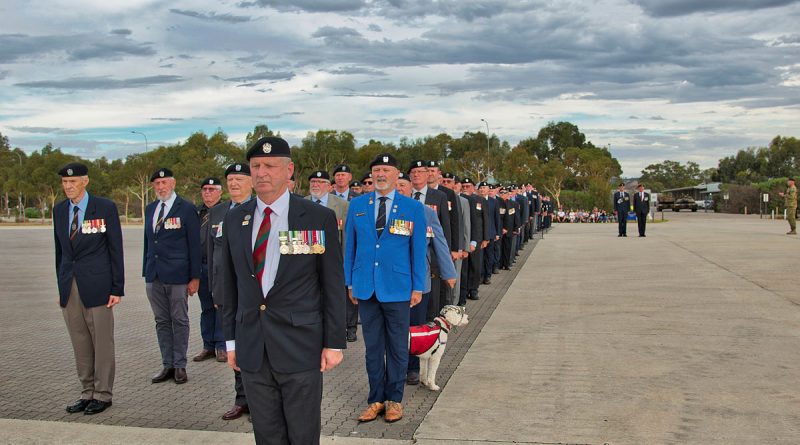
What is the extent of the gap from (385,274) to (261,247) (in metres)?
2.25

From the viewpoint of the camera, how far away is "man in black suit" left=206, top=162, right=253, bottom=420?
600 cm

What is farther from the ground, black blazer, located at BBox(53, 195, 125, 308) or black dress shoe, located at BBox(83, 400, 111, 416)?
black blazer, located at BBox(53, 195, 125, 308)

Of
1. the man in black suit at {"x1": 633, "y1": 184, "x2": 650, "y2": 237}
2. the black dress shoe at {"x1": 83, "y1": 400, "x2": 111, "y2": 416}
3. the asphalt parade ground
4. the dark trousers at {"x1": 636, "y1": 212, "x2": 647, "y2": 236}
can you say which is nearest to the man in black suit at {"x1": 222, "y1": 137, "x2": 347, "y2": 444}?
the asphalt parade ground

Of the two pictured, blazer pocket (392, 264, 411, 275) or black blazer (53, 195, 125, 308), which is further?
black blazer (53, 195, 125, 308)

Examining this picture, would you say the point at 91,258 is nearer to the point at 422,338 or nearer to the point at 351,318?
the point at 422,338

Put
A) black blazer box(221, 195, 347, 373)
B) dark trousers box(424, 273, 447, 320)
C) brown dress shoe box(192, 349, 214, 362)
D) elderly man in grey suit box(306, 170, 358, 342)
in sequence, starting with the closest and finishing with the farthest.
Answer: black blazer box(221, 195, 347, 373) < dark trousers box(424, 273, 447, 320) < brown dress shoe box(192, 349, 214, 362) < elderly man in grey suit box(306, 170, 358, 342)

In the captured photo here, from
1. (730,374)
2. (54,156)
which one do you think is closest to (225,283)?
(730,374)

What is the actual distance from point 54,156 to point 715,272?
66.4 metres

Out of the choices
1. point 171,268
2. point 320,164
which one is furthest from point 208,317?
point 320,164

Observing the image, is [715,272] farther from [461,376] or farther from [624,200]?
[624,200]

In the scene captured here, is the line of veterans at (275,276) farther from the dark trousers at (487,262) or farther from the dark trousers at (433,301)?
the dark trousers at (487,262)

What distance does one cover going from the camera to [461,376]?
7.15 m

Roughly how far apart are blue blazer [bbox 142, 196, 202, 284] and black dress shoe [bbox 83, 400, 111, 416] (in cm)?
142

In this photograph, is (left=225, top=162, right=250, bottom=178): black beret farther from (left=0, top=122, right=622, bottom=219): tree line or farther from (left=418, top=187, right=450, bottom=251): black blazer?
(left=0, top=122, right=622, bottom=219): tree line
